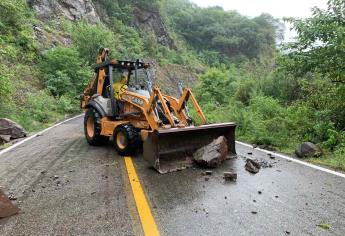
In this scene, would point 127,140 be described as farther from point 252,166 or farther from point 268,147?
point 268,147

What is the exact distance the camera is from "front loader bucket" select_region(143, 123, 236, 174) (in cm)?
661

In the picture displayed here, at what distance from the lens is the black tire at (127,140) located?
7.74 m

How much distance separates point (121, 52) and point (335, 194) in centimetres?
3672

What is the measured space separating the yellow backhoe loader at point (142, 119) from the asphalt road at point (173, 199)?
0.48 meters

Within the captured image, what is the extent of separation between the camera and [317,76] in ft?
45.6

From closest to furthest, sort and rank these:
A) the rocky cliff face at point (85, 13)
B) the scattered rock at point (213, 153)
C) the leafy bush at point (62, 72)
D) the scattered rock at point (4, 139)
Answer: the scattered rock at point (213, 153) → the scattered rock at point (4, 139) → the leafy bush at point (62, 72) → the rocky cliff face at point (85, 13)

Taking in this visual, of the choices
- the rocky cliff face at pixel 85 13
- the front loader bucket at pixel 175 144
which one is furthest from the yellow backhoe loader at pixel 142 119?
the rocky cliff face at pixel 85 13

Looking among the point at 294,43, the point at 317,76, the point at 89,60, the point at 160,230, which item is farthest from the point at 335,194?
the point at 89,60

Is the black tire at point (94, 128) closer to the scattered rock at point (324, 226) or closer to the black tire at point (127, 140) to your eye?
the black tire at point (127, 140)

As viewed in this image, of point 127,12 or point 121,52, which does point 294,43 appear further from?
point 127,12

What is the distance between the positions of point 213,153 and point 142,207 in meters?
2.68

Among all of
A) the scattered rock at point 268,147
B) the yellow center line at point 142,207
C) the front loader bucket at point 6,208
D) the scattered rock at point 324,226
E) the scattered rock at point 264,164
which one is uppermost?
the front loader bucket at point 6,208

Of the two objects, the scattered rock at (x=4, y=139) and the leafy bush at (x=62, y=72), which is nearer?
the scattered rock at (x=4, y=139)

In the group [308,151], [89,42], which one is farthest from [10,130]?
[89,42]
